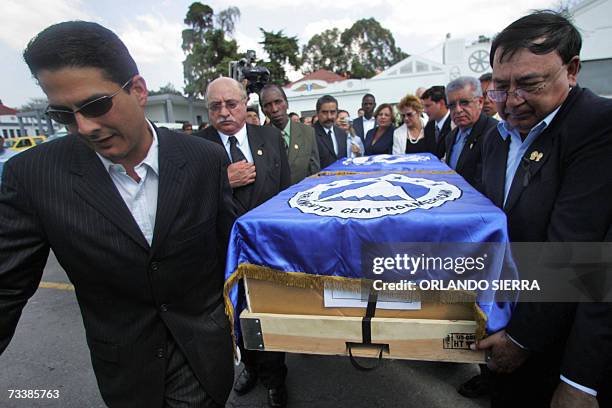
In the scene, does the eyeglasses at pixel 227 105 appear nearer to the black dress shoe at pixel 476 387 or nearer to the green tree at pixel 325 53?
the black dress shoe at pixel 476 387

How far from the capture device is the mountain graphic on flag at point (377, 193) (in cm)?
154

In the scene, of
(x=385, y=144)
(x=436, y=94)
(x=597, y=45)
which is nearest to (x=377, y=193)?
(x=436, y=94)

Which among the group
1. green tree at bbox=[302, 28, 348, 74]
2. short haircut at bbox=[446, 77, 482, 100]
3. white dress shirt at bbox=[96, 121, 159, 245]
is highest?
green tree at bbox=[302, 28, 348, 74]

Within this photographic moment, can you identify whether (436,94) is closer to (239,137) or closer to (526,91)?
(239,137)

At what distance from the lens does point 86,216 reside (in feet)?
3.72

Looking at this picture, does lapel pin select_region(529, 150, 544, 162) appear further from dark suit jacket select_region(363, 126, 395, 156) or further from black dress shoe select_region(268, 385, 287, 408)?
dark suit jacket select_region(363, 126, 395, 156)

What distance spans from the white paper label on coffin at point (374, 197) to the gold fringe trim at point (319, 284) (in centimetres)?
25

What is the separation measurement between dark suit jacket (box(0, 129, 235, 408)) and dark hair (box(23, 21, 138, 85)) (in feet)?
0.98

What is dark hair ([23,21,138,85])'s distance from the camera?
1.00m

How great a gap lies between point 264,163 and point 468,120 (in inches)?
67.4

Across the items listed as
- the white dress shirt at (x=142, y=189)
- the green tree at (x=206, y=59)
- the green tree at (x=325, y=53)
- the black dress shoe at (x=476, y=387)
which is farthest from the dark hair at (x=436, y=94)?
the green tree at (x=325, y=53)

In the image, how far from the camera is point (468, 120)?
286 centimetres

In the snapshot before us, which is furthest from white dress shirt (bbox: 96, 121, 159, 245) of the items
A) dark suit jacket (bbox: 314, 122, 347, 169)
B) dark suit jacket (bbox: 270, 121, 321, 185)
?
dark suit jacket (bbox: 314, 122, 347, 169)

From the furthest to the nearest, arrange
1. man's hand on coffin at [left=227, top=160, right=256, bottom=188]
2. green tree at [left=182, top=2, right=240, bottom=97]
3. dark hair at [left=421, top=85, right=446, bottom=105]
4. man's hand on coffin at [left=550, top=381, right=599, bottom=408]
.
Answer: green tree at [left=182, top=2, right=240, bottom=97] < dark hair at [left=421, top=85, right=446, bottom=105] < man's hand on coffin at [left=227, top=160, right=256, bottom=188] < man's hand on coffin at [left=550, top=381, right=599, bottom=408]
